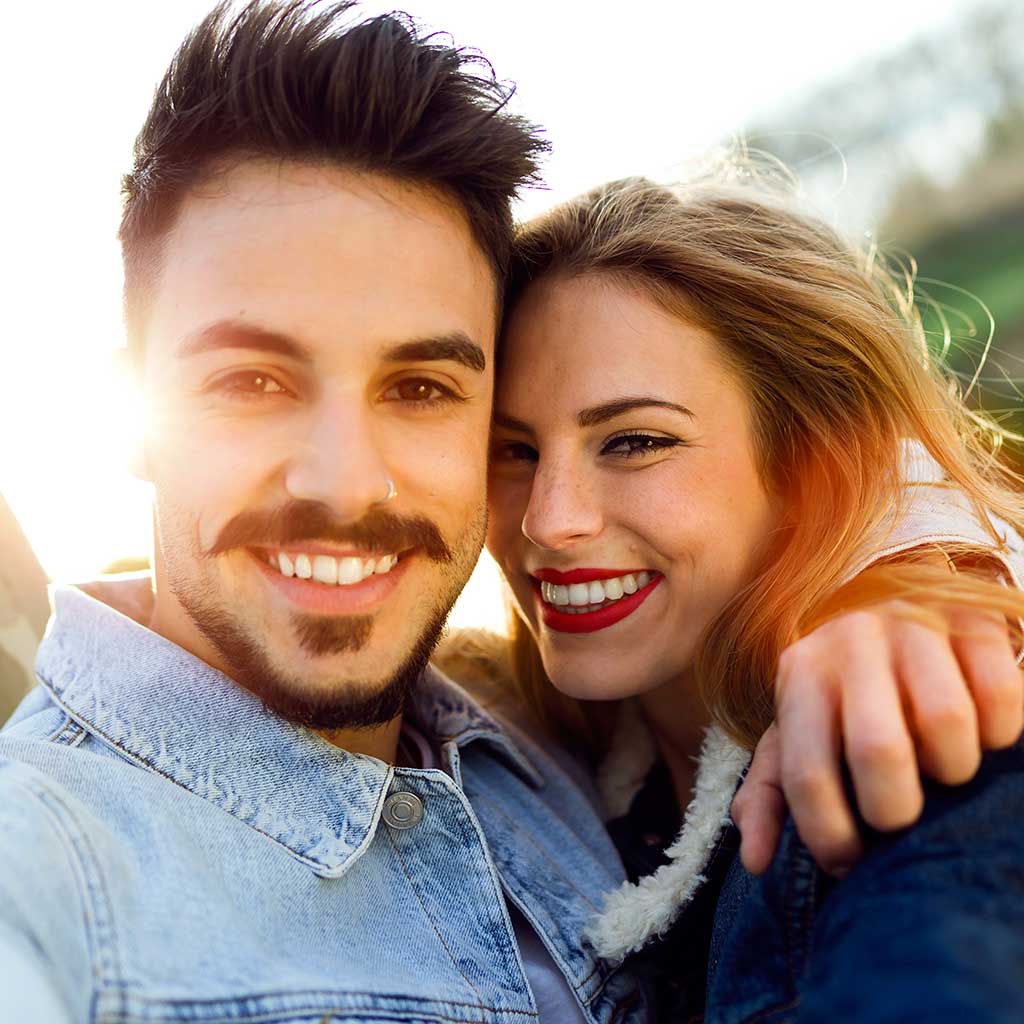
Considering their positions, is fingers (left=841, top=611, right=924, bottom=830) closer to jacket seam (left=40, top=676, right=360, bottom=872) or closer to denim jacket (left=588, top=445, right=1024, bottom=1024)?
denim jacket (left=588, top=445, right=1024, bottom=1024)

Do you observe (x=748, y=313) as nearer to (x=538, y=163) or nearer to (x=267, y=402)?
(x=538, y=163)

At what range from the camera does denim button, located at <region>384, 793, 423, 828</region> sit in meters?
1.87

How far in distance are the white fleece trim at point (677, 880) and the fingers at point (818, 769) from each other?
2.31ft

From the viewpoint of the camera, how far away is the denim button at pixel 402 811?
1.87m

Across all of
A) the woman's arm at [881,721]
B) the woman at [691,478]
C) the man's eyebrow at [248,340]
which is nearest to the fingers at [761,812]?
the woman's arm at [881,721]

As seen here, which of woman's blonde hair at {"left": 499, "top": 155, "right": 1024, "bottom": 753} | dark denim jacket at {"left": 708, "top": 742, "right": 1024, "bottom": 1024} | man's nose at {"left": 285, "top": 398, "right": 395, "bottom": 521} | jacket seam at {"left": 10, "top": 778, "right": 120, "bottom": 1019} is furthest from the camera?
woman's blonde hair at {"left": 499, "top": 155, "right": 1024, "bottom": 753}

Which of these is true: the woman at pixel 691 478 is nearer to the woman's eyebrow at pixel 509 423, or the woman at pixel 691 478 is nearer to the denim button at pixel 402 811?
the woman's eyebrow at pixel 509 423

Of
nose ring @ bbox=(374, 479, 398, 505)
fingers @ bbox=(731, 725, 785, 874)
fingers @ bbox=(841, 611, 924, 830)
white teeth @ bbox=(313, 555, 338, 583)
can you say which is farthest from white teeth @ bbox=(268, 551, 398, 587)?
fingers @ bbox=(841, 611, 924, 830)

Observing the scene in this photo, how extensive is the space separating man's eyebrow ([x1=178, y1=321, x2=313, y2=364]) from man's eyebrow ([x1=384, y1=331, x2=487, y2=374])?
163 millimetres

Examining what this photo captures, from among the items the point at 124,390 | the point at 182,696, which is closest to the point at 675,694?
the point at 182,696

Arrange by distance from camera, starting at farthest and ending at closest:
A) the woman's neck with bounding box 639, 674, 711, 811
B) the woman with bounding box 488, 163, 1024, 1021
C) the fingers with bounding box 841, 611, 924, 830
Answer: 1. the woman's neck with bounding box 639, 674, 711, 811
2. the woman with bounding box 488, 163, 1024, 1021
3. the fingers with bounding box 841, 611, 924, 830

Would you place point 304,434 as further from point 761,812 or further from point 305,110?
point 761,812

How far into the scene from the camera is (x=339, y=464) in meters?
1.72

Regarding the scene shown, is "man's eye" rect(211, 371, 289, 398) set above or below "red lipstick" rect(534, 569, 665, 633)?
above
